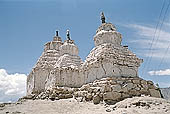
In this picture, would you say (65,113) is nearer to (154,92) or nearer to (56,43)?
(154,92)

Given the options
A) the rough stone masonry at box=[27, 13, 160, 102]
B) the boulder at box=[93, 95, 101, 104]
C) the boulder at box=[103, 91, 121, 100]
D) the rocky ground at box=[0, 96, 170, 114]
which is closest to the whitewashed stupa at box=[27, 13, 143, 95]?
the rough stone masonry at box=[27, 13, 160, 102]

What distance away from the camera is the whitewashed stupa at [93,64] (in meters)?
19.0

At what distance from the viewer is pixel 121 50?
20.3 metres

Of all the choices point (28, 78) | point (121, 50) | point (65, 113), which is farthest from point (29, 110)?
point (28, 78)

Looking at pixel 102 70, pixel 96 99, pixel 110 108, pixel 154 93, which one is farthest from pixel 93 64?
pixel 154 93

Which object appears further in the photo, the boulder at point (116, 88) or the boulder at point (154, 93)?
the boulder at point (154, 93)

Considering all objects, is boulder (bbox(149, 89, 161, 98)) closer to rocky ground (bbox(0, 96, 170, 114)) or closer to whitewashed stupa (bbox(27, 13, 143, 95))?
whitewashed stupa (bbox(27, 13, 143, 95))

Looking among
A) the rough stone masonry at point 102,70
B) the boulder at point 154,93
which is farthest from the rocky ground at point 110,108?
the boulder at point 154,93

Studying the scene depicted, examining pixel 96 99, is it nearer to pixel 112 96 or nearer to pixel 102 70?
pixel 112 96

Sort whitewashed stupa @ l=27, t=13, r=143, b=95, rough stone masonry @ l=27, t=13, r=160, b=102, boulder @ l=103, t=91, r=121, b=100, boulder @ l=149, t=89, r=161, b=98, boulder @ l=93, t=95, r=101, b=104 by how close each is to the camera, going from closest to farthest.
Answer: boulder @ l=103, t=91, r=121, b=100, boulder @ l=93, t=95, r=101, b=104, rough stone masonry @ l=27, t=13, r=160, b=102, boulder @ l=149, t=89, r=161, b=98, whitewashed stupa @ l=27, t=13, r=143, b=95

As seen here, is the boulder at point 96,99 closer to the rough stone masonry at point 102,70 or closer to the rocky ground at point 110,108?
the rough stone masonry at point 102,70

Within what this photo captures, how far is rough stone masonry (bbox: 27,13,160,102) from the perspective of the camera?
55.8 feet

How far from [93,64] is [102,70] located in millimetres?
1312

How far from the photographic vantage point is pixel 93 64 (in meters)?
19.7
